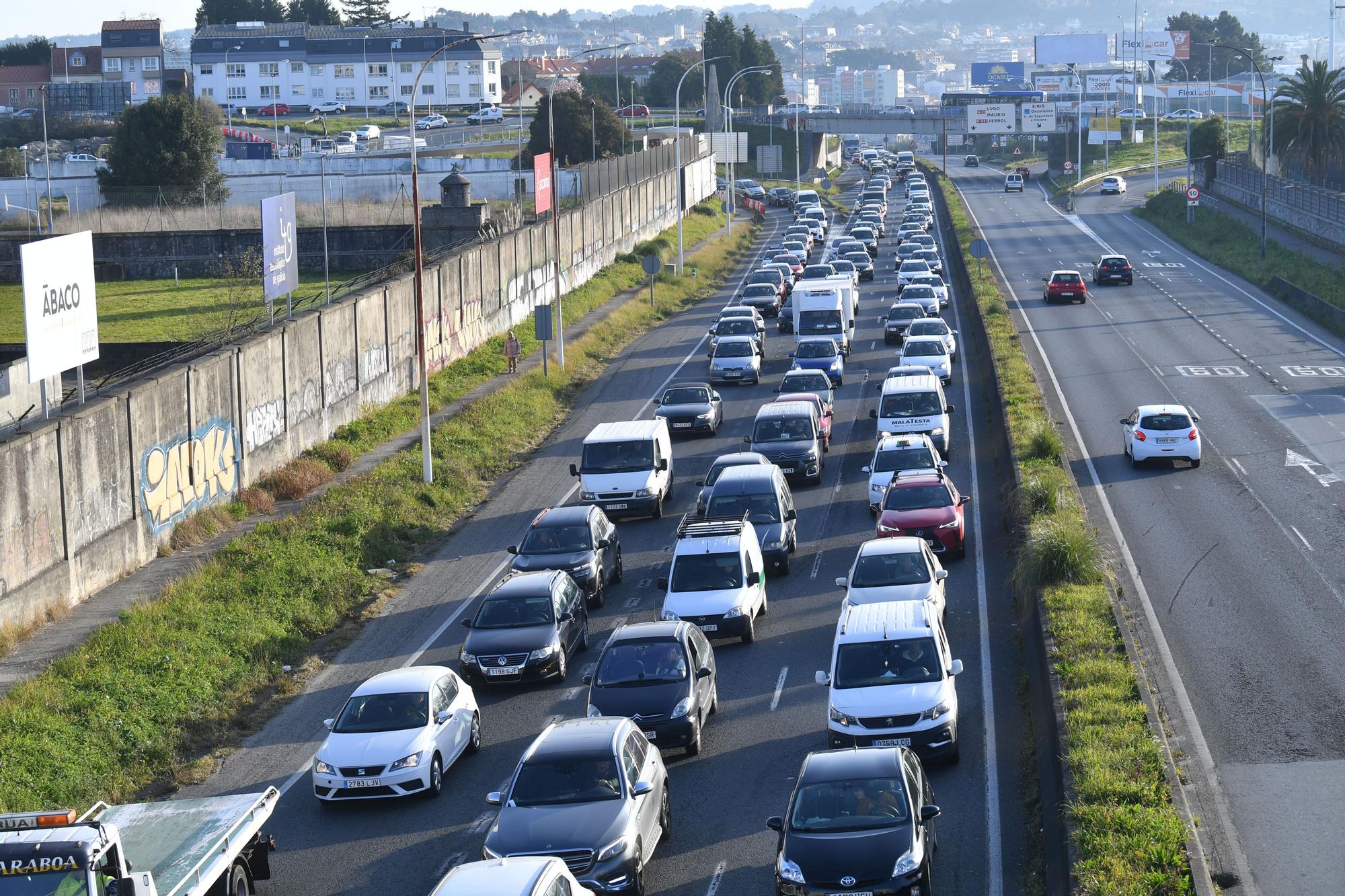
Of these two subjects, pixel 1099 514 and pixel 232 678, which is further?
pixel 1099 514

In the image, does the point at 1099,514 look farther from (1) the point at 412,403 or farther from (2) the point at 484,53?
(2) the point at 484,53

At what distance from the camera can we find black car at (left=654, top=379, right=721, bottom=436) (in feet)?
127

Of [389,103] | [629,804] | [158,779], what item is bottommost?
[158,779]

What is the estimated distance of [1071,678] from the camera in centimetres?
1858

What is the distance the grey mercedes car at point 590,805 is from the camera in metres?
14.6

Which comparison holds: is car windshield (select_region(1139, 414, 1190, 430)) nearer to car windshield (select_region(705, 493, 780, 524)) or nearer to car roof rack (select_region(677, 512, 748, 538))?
car windshield (select_region(705, 493, 780, 524))

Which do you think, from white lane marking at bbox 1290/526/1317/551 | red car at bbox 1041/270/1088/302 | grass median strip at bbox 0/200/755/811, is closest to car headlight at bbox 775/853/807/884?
grass median strip at bbox 0/200/755/811

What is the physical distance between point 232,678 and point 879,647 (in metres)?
9.76

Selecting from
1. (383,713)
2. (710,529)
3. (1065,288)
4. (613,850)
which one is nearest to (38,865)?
(613,850)

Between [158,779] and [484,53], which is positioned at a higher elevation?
[484,53]

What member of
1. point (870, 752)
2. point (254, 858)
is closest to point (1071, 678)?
point (870, 752)

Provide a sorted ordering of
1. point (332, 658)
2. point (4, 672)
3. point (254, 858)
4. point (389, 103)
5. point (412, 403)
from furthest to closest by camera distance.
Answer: point (389, 103) → point (412, 403) → point (332, 658) → point (4, 672) → point (254, 858)

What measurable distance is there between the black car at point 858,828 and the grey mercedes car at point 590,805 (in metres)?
1.47

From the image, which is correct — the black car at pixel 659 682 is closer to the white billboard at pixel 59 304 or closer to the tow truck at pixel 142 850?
the tow truck at pixel 142 850
